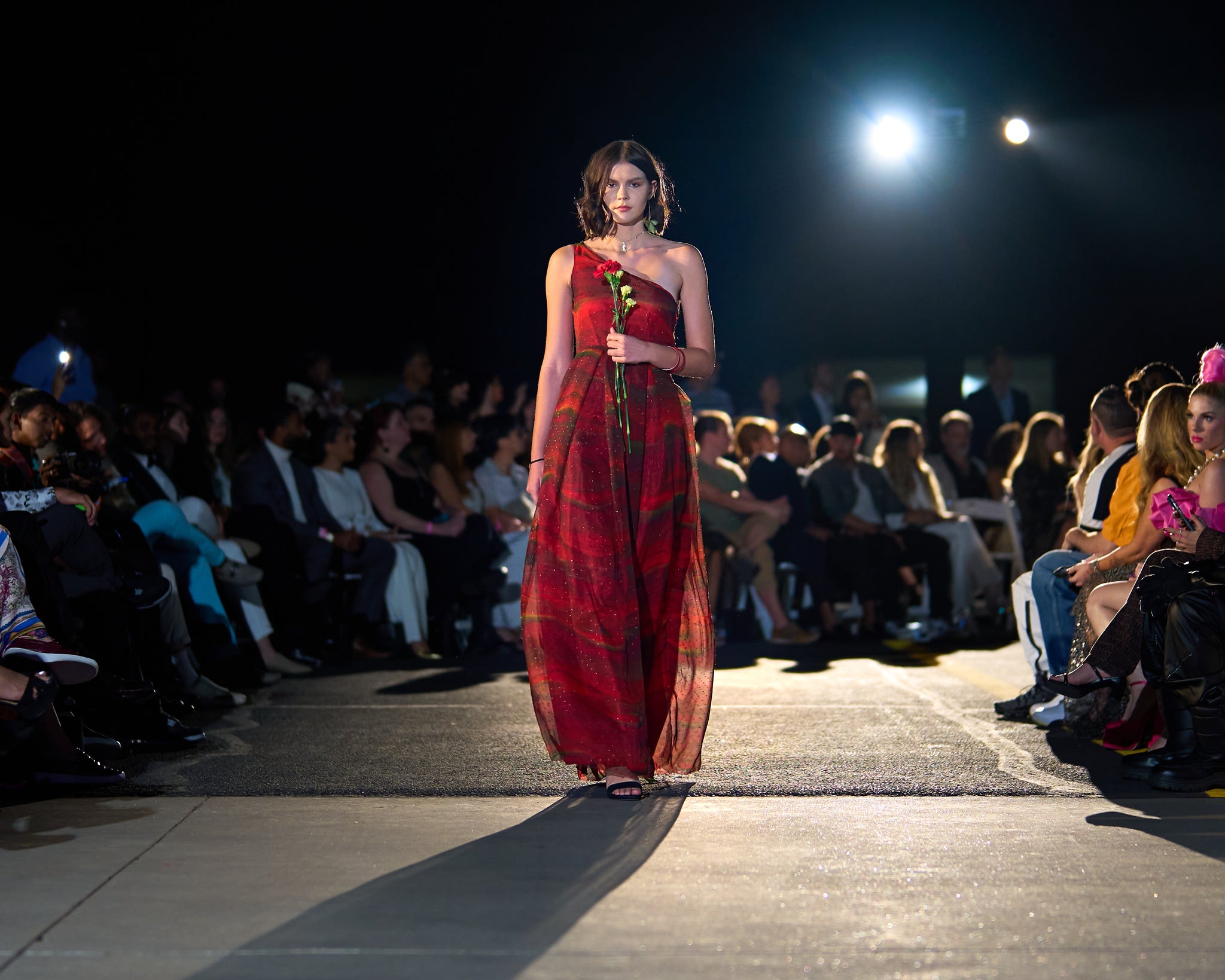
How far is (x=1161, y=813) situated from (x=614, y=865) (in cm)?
142

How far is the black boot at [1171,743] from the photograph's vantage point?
365 cm

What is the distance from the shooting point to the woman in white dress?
7.39 meters

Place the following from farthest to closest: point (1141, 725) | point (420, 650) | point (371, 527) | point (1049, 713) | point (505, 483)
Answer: point (505, 483)
point (371, 527)
point (420, 650)
point (1049, 713)
point (1141, 725)

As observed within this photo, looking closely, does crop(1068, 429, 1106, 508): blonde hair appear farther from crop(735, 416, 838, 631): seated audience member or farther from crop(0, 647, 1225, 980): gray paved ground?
crop(735, 416, 838, 631): seated audience member

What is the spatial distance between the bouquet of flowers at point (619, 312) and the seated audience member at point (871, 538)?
194 inches

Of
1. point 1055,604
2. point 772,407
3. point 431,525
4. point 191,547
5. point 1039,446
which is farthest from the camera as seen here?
point 772,407

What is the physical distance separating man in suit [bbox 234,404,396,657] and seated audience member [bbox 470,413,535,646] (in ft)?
2.74

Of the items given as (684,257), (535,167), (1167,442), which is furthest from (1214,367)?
(535,167)

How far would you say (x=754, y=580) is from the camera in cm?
826

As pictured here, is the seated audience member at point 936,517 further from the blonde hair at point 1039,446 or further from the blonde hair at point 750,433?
the blonde hair at point 750,433

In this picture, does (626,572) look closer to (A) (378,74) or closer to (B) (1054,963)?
(B) (1054,963)

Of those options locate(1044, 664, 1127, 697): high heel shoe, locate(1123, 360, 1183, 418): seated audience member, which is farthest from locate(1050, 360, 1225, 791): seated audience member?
locate(1123, 360, 1183, 418): seated audience member

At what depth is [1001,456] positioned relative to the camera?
946 cm

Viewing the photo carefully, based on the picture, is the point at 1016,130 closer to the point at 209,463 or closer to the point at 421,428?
the point at 421,428
